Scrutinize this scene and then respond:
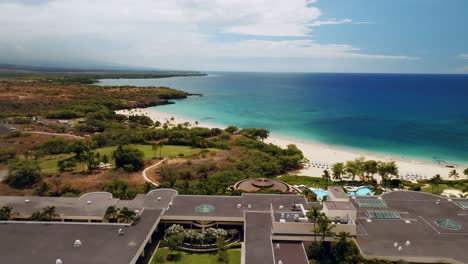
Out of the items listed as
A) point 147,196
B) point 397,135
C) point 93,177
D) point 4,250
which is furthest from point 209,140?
point 397,135

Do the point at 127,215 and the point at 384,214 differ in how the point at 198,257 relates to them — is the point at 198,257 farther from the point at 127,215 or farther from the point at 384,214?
the point at 384,214

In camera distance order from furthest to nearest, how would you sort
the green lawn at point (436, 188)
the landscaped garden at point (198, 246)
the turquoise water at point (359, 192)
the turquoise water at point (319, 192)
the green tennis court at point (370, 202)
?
the green lawn at point (436, 188)
the turquoise water at point (359, 192)
the turquoise water at point (319, 192)
the green tennis court at point (370, 202)
the landscaped garden at point (198, 246)

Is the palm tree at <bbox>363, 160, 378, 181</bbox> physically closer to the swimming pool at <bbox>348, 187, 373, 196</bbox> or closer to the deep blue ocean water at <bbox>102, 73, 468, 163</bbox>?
the swimming pool at <bbox>348, 187, 373, 196</bbox>

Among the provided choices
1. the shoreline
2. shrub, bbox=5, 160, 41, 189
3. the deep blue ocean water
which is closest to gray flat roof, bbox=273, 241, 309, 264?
the shoreline

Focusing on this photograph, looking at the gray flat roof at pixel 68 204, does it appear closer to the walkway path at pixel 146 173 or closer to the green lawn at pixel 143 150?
the walkway path at pixel 146 173

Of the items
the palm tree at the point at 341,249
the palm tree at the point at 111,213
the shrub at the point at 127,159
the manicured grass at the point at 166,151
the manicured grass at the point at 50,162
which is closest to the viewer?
the palm tree at the point at 341,249

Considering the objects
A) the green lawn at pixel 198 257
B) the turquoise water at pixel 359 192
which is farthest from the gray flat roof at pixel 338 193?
the green lawn at pixel 198 257

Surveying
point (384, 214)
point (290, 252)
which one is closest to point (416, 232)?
point (384, 214)
